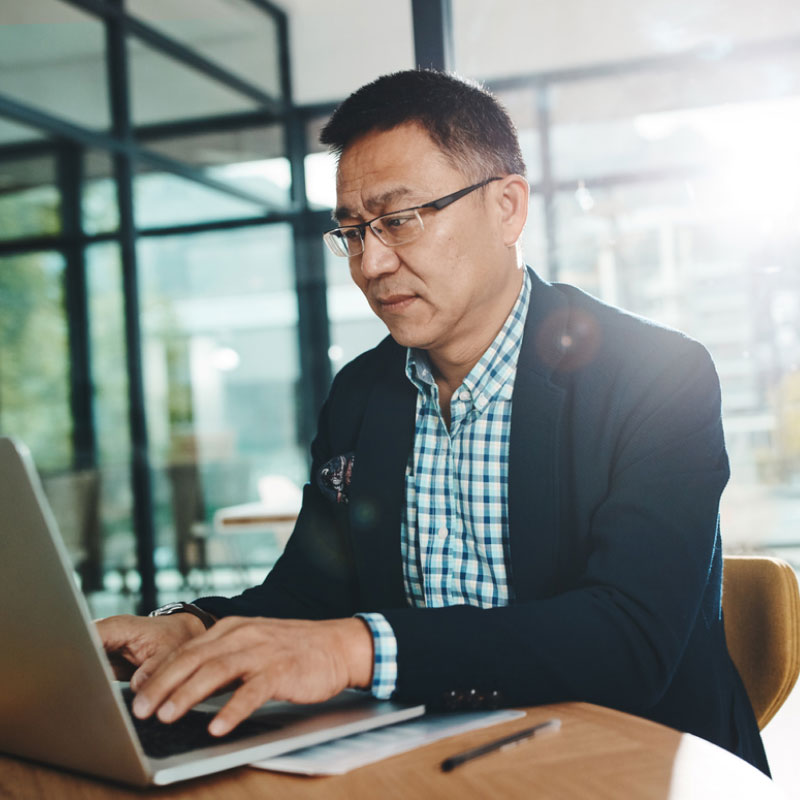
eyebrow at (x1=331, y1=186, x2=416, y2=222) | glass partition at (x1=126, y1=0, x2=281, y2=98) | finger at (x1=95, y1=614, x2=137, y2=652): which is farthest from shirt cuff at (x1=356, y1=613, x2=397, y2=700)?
glass partition at (x1=126, y1=0, x2=281, y2=98)

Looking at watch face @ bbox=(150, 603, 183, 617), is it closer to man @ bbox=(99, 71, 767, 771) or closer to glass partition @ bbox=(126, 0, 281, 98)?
man @ bbox=(99, 71, 767, 771)

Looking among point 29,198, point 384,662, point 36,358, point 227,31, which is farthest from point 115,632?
point 227,31

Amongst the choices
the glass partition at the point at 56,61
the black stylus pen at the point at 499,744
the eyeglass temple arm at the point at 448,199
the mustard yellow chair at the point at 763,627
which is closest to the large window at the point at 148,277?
the glass partition at the point at 56,61

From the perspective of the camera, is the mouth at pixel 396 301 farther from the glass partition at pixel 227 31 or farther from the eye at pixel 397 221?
the glass partition at pixel 227 31

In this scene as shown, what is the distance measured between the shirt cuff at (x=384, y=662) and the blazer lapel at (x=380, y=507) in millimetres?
478

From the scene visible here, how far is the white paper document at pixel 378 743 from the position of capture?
780 millimetres

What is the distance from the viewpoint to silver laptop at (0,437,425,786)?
2.30 ft

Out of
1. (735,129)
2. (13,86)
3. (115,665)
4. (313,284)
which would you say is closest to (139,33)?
(13,86)

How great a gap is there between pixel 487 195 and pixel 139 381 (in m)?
4.08

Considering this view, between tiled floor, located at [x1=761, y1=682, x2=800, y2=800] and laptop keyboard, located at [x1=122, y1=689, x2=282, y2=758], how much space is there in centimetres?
215

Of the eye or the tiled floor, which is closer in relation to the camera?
the eye

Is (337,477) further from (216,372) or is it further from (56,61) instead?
(216,372)

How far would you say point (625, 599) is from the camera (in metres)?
1.03

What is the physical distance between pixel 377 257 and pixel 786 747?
8.27 feet
